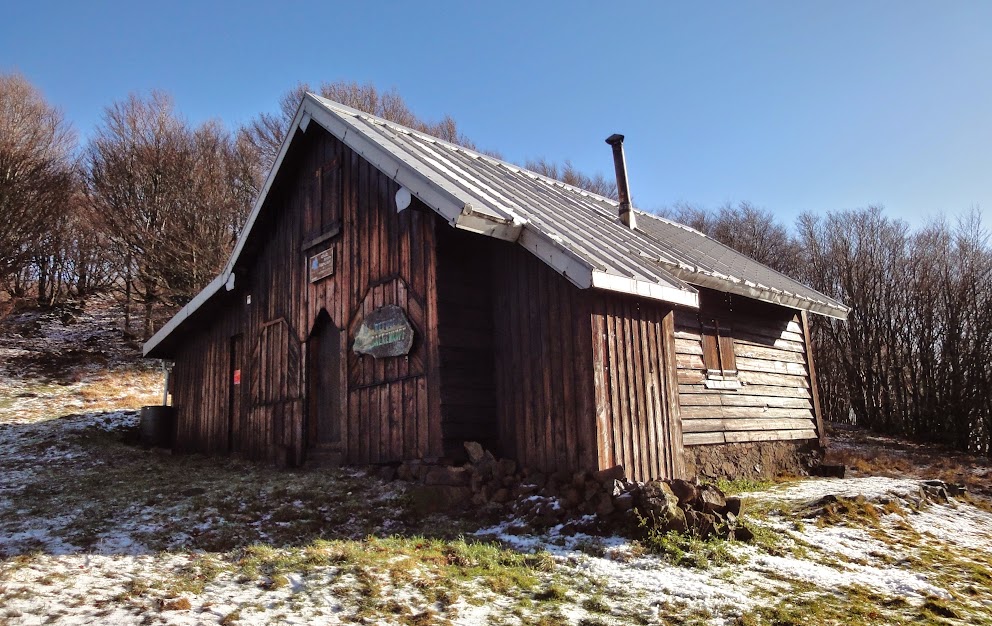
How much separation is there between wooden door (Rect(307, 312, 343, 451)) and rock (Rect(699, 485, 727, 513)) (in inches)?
258

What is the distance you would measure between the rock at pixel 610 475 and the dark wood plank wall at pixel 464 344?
2014 millimetres

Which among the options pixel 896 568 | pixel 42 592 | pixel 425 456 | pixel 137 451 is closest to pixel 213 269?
pixel 137 451

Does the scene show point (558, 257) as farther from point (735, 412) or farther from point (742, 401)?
point (742, 401)

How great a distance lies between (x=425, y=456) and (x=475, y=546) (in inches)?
107

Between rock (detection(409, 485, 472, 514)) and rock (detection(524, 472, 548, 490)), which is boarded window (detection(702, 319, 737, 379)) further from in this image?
rock (detection(409, 485, 472, 514))

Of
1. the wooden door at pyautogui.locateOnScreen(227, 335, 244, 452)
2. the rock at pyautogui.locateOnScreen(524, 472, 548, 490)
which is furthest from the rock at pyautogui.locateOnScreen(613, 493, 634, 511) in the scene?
the wooden door at pyautogui.locateOnScreen(227, 335, 244, 452)

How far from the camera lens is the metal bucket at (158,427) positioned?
16906mm

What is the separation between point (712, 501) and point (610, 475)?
1061 millimetres

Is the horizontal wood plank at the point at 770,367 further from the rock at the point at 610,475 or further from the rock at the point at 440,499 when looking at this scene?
the rock at the point at 440,499

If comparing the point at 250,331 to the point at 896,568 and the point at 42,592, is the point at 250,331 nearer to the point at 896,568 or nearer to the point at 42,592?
the point at 42,592

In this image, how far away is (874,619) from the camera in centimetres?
514

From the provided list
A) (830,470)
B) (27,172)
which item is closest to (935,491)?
(830,470)

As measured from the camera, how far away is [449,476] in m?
8.48

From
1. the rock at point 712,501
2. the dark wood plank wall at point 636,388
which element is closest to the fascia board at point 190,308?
the dark wood plank wall at point 636,388
